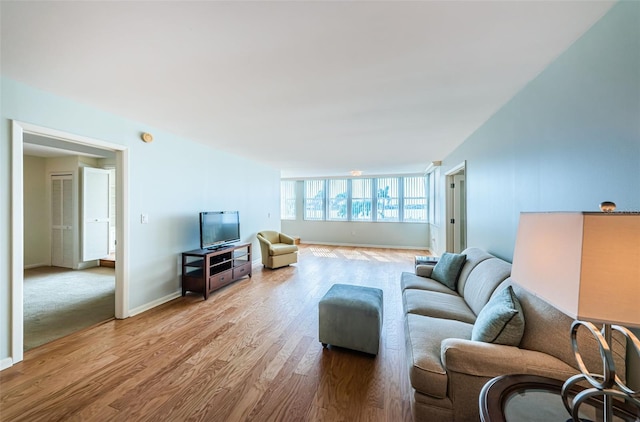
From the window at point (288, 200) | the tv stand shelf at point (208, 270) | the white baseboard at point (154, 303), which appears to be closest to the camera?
the white baseboard at point (154, 303)

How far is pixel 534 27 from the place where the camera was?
4.45ft

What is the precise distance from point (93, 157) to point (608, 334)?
765cm

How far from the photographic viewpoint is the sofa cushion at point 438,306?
2.05 metres

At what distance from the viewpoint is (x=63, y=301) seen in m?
3.37

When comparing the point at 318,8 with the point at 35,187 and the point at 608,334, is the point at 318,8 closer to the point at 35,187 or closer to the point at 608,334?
the point at 608,334

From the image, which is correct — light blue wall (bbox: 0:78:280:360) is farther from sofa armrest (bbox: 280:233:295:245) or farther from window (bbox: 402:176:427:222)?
window (bbox: 402:176:427:222)

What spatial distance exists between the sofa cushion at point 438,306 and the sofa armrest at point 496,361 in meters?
0.70

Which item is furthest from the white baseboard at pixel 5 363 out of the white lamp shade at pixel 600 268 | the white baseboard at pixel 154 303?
the white lamp shade at pixel 600 268

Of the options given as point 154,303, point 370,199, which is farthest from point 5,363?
point 370,199

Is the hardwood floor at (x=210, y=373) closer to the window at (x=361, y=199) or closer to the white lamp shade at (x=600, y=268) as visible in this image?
the white lamp shade at (x=600, y=268)

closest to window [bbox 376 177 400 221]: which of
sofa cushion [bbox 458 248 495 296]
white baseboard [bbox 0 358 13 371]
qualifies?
sofa cushion [bbox 458 248 495 296]

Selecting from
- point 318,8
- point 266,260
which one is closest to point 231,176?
point 266,260

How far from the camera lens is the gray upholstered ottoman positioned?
6.96ft

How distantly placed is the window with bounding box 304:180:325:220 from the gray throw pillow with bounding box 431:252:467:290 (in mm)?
5811
